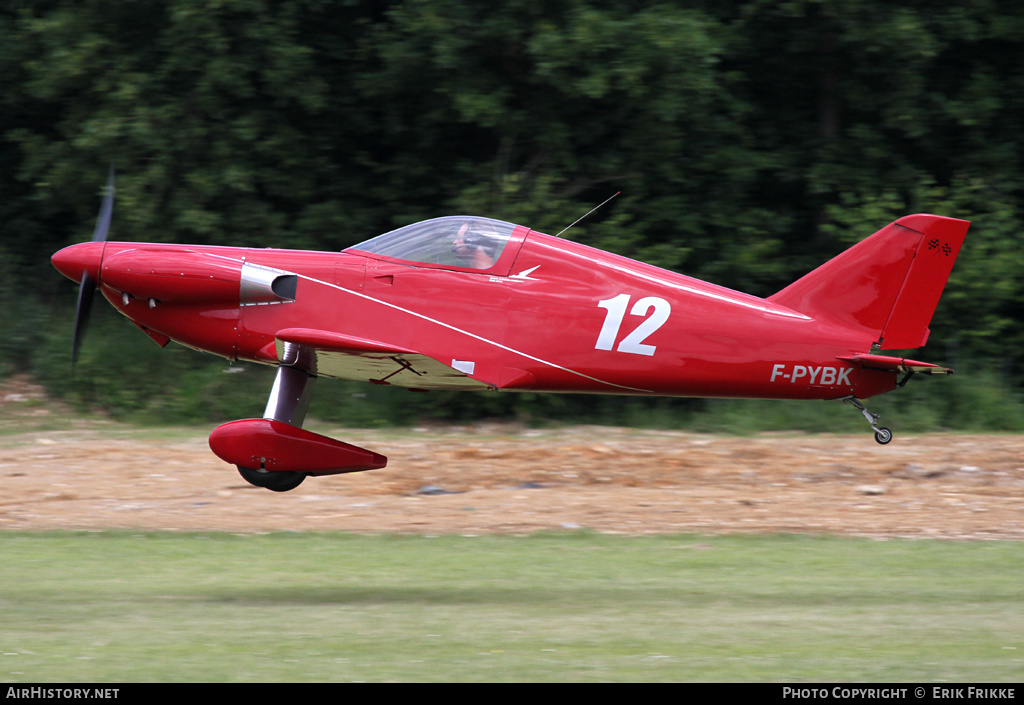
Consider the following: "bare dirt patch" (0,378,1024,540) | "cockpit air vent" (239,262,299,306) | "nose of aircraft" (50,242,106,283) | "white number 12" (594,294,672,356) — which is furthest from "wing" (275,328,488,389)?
"bare dirt patch" (0,378,1024,540)

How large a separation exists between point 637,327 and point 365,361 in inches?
83.1

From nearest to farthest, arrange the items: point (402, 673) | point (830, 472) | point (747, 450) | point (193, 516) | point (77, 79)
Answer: point (402, 673), point (193, 516), point (830, 472), point (747, 450), point (77, 79)

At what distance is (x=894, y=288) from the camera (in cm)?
828

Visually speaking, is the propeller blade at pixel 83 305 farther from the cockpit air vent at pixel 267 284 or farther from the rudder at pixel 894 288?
the rudder at pixel 894 288

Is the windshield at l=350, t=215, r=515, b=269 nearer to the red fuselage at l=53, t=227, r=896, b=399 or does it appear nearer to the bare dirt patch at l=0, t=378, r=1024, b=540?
the red fuselage at l=53, t=227, r=896, b=399

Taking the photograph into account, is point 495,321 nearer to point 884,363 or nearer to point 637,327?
point 637,327

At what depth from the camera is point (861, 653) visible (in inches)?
228

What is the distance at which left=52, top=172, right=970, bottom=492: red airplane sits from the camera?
8.06 meters

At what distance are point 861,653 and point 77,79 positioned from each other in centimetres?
1526

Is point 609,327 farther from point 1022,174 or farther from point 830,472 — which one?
point 1022,174

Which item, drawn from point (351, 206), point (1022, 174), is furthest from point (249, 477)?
point (1022, 174)

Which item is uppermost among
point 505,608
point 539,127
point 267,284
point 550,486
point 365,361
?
point 267,284

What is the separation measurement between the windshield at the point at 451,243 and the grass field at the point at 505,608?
2.40 meters

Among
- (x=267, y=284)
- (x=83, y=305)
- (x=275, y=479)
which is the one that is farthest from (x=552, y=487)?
(x=83, y=305)
